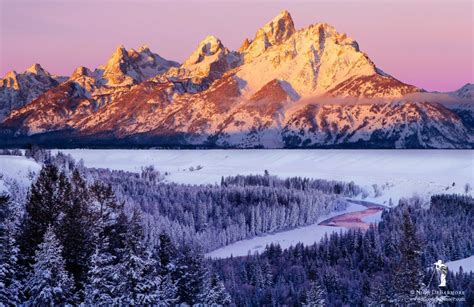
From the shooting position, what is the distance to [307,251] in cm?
11381

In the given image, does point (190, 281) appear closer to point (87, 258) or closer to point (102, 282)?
point (87, 258)

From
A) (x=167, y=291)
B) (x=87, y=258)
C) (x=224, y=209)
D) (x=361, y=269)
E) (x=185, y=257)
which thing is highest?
(x=87, y=258)

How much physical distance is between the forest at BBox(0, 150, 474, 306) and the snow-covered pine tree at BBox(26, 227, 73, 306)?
9 centimetres

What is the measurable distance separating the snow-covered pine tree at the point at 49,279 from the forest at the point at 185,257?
90 millimetres

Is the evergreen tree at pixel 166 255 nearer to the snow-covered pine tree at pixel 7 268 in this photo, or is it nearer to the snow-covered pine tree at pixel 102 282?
the snow-covered pine tree at pixel 102 282

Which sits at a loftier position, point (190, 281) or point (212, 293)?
point (190, 281)

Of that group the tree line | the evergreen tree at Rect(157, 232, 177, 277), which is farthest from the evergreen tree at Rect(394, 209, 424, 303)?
the evergreen tree at Rect(157, 232, 177, 277)

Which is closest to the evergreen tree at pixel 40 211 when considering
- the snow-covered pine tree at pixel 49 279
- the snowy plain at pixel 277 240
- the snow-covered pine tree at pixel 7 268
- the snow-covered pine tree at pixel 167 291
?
the snow-covered pine tree at pixel 7 268

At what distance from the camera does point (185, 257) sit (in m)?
66.6

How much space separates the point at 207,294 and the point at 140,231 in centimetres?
1303

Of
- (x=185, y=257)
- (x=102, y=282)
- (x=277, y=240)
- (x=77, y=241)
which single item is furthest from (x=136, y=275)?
(x=277, y=240)

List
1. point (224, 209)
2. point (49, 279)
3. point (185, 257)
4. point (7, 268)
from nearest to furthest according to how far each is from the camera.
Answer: point (49, 279) → point (7, 268) → point (185, 257) → point (224, 209)

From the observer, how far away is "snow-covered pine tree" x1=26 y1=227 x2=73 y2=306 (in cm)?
5144

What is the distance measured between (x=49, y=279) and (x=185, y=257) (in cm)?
1777
